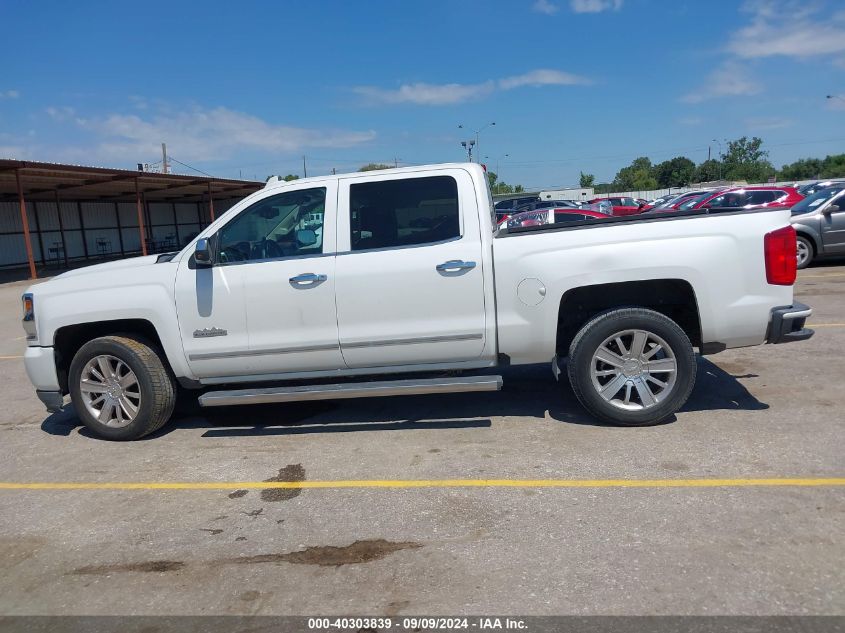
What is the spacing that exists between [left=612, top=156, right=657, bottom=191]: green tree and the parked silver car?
106303mm

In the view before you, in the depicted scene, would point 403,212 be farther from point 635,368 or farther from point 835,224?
point 835,224

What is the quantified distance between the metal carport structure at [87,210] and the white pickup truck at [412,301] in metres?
18.5

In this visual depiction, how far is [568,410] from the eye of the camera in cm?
597

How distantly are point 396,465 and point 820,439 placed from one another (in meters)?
3.01

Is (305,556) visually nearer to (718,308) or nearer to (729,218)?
(718,308)

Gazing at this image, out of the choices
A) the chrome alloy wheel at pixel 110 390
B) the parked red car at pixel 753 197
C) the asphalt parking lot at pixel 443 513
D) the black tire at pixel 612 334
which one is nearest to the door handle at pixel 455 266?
the black tire at pixel 612 334

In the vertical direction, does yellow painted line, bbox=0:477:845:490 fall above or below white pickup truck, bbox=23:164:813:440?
below

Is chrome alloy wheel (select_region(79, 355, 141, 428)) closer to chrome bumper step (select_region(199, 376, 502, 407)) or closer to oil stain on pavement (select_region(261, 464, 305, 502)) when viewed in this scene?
chrome bumper step (select_region(199, 376, 502, 407))

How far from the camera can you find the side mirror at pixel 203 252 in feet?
17.9

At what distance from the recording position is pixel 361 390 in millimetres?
5320

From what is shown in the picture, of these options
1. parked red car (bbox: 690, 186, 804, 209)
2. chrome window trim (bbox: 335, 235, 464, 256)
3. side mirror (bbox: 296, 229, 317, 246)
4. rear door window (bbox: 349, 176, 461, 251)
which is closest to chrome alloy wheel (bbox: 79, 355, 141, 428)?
side mirror (bbox: 296, 229, 317, 246)

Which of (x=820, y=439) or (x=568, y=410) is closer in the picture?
(x=820, y=439)

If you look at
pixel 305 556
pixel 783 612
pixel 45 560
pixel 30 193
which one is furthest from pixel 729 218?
pixel 30 193

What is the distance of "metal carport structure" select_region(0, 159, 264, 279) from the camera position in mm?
25406
